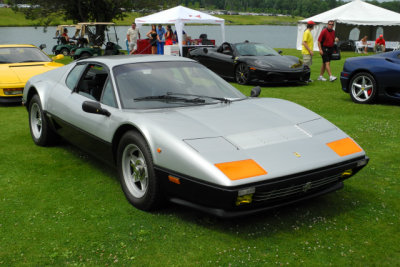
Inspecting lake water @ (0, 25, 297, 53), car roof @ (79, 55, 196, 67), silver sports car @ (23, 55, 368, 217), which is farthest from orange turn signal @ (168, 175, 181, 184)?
lake water @ (0, 25, 297, 53)

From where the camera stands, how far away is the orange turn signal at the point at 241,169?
287 cm

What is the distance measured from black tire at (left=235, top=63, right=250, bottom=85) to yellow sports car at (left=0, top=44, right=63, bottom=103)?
191 inches

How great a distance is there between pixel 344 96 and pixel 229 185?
755 centimetres

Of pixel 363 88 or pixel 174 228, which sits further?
pixel 363 88

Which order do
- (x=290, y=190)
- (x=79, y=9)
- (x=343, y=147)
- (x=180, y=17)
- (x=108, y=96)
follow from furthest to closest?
(x=79, y=9), (x=180, y=17), (x=108, y=96), (x=343, y=147), (x=290, y=190)

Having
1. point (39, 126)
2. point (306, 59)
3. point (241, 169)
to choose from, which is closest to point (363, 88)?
point (306, 59)

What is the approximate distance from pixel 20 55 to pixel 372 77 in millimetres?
7692

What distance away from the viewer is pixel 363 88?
847 centimetres

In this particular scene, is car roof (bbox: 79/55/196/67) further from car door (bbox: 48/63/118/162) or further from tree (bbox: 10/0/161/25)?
tree (bbox: 10/0/161/25)

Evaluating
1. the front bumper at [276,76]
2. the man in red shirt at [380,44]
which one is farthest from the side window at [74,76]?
the man in red shirt at [380,44]

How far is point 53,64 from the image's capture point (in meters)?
9.50

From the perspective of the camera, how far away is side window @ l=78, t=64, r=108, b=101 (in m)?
4.39

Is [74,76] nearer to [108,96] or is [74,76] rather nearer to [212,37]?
[108,96]

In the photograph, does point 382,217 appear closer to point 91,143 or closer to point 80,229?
point 80,229
